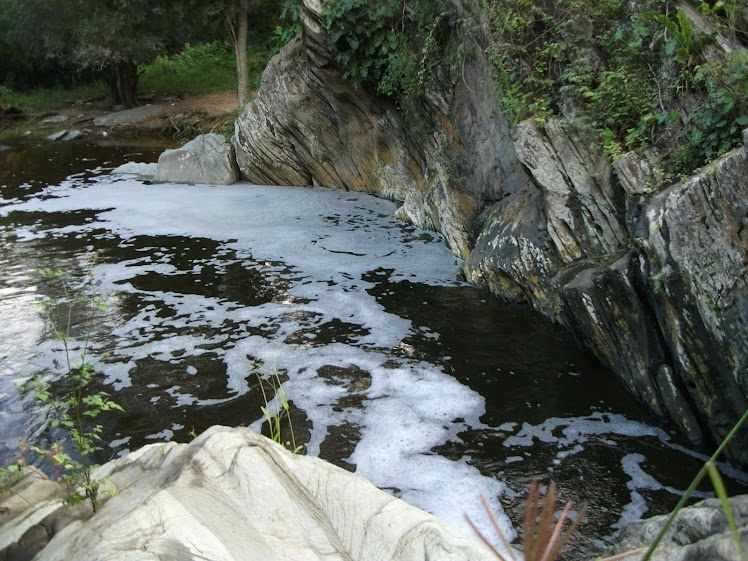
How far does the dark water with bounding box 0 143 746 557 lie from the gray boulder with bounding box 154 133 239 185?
154 inches

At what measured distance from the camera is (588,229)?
5.86 meters

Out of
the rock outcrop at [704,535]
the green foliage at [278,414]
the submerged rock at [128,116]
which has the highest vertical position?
the submerged rock at [128,116]

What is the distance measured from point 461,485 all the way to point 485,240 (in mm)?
3811

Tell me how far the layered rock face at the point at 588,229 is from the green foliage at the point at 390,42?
0.34 m

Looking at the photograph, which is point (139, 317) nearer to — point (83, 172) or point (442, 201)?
point (442, 201)

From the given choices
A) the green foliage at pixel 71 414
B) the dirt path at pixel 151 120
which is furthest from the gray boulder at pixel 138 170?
the green foliage at pixel 71 414

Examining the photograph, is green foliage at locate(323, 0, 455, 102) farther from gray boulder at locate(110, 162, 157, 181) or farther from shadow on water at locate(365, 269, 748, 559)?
gray boulder at locate(110, 162, 157, 181)

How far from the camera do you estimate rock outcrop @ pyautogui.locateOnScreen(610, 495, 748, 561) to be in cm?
251

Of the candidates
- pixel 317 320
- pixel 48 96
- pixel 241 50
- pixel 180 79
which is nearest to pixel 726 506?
pixel 317 320

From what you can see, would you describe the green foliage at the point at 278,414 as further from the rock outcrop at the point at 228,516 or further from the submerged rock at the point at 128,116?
the submerged rock at the point at 128,116

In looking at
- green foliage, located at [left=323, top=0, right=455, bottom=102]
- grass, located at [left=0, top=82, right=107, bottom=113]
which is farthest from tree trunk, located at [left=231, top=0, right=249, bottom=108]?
grass, located at [left=0, top=82, right=107, bottom=113]

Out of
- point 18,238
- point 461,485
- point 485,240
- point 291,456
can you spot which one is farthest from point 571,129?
point 18,238

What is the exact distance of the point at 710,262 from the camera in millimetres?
4074

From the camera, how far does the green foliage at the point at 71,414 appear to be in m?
3.37
